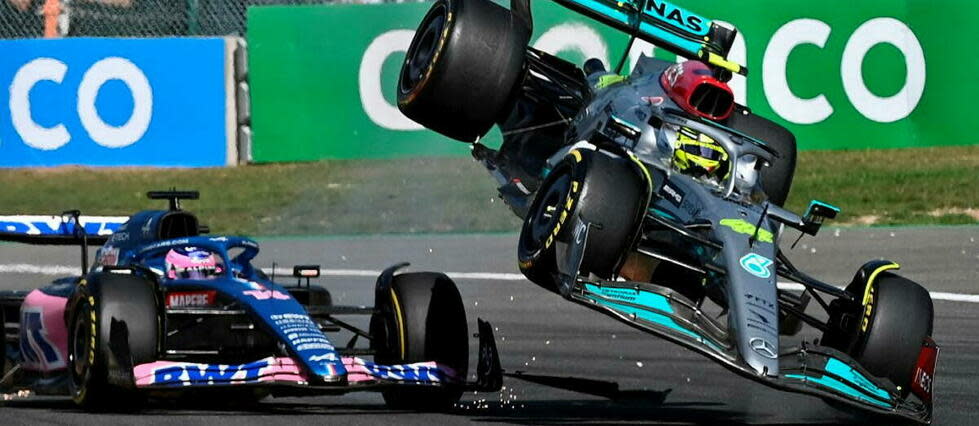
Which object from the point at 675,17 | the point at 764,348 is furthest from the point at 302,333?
the point at 675,17

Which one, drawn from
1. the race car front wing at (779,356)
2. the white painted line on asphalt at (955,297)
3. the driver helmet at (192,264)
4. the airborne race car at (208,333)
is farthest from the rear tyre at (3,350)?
the white painted line on asphalt at (955,297)

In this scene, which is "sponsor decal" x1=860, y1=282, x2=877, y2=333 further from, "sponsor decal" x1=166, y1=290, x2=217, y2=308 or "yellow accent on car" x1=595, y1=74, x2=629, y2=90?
"sponsor decal" x1=166, y1=290, x2=217, y2=308

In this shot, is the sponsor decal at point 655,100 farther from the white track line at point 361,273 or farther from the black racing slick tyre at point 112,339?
the white track line at point 361,273

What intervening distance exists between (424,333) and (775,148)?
2.03m

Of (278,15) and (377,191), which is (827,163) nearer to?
(377,191)

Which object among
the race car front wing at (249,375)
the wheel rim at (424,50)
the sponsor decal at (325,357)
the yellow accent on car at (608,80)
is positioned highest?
the wheel rim at (424,50)

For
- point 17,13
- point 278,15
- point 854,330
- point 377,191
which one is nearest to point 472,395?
point 854,330

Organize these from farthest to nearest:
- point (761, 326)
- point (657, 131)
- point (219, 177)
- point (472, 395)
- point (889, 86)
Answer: point (219, 177) → point (889, 86) → point (472, 395) → point (657, 131) → point (761, 326)

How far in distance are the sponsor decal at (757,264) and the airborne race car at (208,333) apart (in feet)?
4.92

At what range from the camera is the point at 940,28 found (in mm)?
16750

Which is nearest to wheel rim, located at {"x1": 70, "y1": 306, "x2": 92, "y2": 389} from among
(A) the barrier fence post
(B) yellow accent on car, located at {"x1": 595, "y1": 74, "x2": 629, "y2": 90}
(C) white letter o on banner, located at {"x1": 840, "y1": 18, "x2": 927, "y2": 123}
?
(B) yellow accent on car, located at {"x1": 595, "y1": 74, "x2": 629, "y2": 90}

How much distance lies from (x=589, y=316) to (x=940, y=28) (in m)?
5.87

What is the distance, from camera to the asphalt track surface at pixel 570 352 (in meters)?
8.41

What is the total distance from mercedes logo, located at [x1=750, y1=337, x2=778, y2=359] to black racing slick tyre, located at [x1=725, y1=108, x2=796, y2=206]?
191 cm
